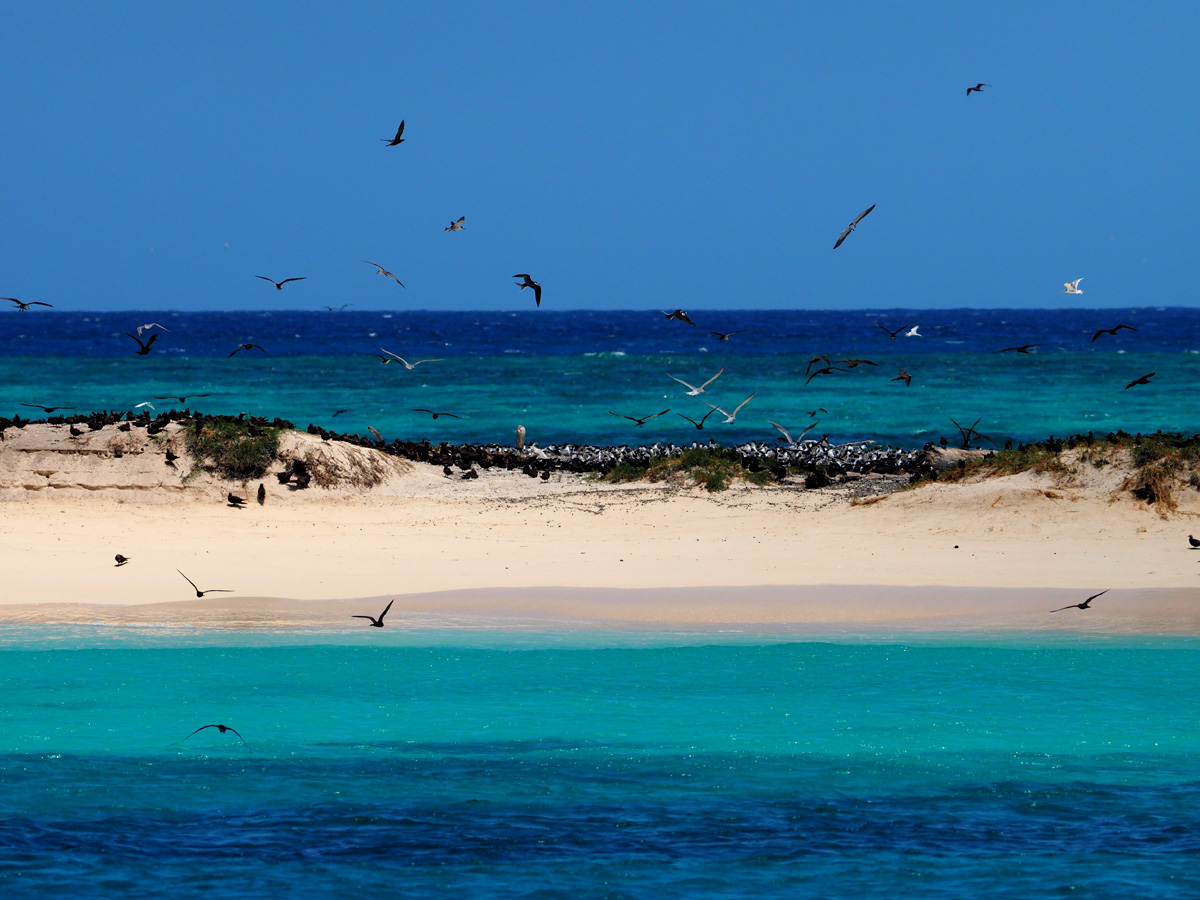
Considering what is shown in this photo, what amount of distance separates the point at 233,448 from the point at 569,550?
6.08 m

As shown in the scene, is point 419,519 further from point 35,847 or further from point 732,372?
point 732,372

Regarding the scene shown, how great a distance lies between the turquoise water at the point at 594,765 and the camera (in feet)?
27.1

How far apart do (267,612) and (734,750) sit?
5654 millimetres

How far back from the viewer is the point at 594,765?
1008 cm

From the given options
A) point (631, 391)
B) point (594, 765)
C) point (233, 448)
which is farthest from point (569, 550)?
point (631, 391)

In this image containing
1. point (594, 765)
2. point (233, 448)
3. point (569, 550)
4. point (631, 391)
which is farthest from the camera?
point (631, 391)

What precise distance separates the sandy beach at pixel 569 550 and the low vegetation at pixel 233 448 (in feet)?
1.02

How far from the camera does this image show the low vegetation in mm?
20266

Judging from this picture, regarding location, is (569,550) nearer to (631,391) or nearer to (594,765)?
(594,765)

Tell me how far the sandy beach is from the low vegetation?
0.31 m

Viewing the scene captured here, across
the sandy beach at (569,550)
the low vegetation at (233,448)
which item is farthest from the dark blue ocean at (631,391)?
the low vegetation at (233,448)

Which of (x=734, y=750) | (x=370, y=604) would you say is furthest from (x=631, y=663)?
(x=370, y=604)

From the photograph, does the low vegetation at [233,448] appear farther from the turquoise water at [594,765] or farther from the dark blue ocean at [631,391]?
the dark blue ocean at [631,391]

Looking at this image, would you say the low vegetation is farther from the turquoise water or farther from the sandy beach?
the turquoise water
